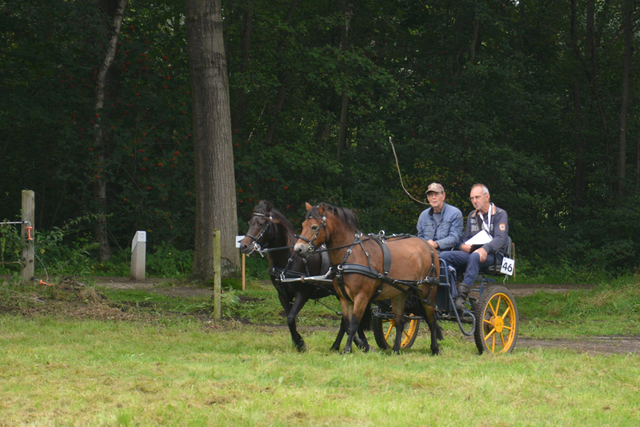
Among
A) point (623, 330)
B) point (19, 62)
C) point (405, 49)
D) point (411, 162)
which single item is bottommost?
point (623, 330)

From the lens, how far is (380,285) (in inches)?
305

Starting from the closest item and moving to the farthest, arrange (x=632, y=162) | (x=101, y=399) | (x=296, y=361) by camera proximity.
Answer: (x=101, y=399) < (x=296, y=361) < (x=632, y=162)

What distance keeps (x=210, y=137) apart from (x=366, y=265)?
711 centimetres

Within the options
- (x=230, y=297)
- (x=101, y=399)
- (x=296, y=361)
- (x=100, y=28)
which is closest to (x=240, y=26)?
(x=100, y=28)

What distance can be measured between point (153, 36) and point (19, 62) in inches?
146

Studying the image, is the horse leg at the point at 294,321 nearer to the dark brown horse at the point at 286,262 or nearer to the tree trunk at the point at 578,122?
the dark brown horse at the point at 286,262

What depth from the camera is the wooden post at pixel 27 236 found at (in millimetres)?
11531

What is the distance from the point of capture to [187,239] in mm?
19953

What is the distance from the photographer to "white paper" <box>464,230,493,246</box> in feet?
27.2

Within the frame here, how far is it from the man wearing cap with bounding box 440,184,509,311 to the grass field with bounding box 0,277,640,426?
866 mm

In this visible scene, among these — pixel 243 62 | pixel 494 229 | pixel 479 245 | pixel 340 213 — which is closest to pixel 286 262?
pixel 340 213

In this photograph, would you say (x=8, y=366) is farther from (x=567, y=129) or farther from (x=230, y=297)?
(x=567, y=129)

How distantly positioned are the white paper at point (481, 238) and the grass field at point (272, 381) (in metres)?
1.29

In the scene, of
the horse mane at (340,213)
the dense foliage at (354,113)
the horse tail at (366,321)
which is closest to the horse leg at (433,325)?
the horse tail at (366,321)
